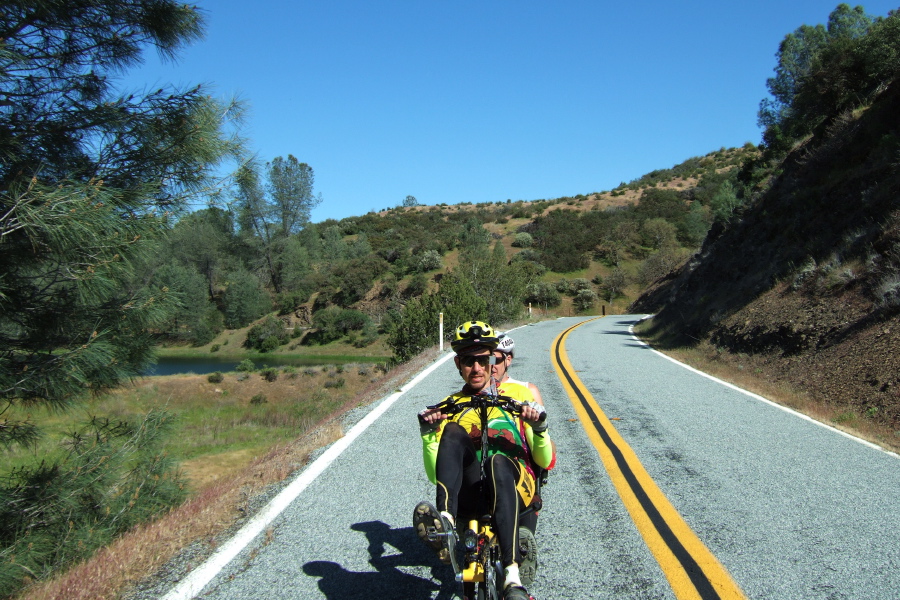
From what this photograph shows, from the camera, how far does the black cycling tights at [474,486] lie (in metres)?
2.82

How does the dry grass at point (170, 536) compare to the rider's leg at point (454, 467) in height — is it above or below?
below

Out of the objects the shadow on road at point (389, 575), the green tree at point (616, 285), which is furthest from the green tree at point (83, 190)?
the green tree at point (616, 285)

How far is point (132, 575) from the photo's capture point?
340 centimetres

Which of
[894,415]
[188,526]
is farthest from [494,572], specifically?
[894,415]

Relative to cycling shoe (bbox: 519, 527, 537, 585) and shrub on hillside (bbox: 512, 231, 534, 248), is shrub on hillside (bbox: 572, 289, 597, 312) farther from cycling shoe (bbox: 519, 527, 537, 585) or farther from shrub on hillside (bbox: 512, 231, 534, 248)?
cycling shoe (bbox: 519, 527, 537, 585)

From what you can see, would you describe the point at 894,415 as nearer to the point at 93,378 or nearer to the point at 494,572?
the point at 494,572

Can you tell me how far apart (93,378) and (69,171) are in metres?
2.18

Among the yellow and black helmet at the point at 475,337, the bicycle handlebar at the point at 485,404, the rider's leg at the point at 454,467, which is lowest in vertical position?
the rider's leg at the point at 454,467

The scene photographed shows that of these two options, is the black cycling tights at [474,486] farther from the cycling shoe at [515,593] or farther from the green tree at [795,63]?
the green tree at [795,63]

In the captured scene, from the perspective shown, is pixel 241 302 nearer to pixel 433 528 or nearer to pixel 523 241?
pixel 523 241

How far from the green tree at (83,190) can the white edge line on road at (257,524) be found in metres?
2.48

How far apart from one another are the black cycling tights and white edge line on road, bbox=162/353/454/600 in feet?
4.91

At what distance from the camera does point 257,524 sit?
4.11 m

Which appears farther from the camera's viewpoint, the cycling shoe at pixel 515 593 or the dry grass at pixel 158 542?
the dry grass at pixel 158 542
